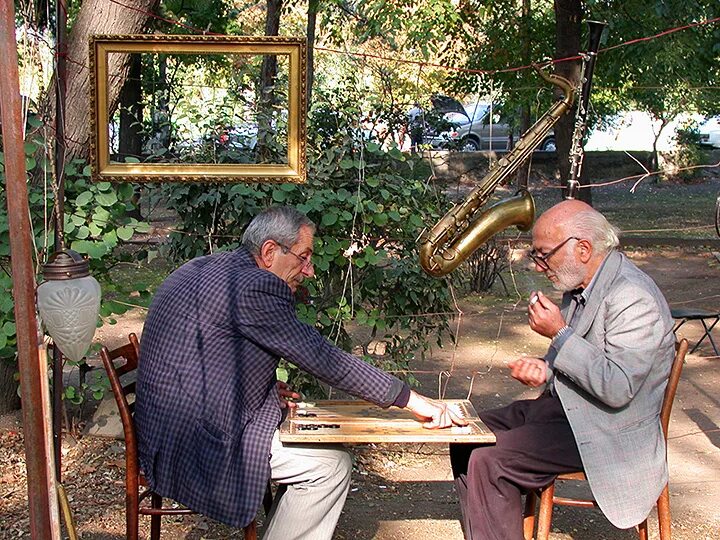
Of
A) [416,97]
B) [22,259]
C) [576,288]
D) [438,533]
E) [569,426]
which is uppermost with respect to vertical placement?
[416,97]

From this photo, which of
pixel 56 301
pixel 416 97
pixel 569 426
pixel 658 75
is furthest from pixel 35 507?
pixel 658 75

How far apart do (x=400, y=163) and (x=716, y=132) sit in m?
27.2

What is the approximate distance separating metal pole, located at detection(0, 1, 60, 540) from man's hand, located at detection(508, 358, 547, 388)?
62.9 inches

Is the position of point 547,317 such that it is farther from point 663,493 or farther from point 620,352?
point 663,493

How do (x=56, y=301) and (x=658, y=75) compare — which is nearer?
(x=56, y=301)

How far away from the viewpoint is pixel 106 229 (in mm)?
4453

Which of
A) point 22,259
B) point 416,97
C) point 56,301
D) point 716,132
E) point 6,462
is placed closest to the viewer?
point 22,259

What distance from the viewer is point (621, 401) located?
2.97 meters

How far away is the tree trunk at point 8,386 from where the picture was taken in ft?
16.0

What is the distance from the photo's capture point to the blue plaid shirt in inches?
118

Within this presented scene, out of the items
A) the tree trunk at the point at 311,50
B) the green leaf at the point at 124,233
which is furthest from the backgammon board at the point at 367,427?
the tree trunk at the point at 311,50

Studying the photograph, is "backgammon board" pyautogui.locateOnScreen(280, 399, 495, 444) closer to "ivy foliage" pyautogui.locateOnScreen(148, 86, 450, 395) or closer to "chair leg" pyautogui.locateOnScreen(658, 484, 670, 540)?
"chair leg" pyautogui.locateOnScreen(658, 484, 670, 540)

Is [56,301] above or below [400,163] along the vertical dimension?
below

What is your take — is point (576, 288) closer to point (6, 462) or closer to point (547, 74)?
point (547, 74)
